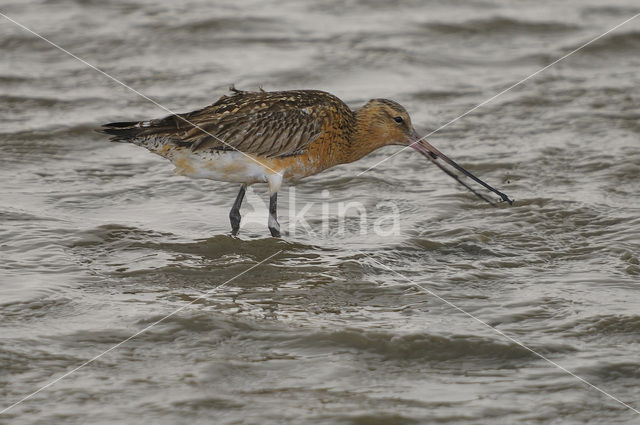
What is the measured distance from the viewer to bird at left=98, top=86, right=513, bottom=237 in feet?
24.8

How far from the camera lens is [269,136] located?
25.4ft

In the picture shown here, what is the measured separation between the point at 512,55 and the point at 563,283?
19.0 feet

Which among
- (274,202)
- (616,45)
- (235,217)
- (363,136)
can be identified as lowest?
(235,217)

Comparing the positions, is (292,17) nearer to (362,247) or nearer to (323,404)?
(362,247)

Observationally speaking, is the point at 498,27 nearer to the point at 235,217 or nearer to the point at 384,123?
the point at 384,123

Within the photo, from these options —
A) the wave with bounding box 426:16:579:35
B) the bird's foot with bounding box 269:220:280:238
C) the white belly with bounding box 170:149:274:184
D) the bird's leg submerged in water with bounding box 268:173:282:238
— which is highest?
the wave with bounding box 426:16:579:35

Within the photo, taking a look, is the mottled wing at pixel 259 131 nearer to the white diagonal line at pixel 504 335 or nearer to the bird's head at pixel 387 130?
the bird's head at pixel 387 130

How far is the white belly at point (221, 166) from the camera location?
756cm

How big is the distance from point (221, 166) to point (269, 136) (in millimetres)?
420

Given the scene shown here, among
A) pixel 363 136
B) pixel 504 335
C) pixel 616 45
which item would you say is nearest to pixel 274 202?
pixel 363 136

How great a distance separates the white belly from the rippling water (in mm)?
500

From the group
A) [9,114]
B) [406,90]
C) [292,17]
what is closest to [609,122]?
[406,90]

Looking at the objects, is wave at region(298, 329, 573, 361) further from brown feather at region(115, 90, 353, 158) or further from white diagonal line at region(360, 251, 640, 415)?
brown feather at region(115, 90, 353, 158)

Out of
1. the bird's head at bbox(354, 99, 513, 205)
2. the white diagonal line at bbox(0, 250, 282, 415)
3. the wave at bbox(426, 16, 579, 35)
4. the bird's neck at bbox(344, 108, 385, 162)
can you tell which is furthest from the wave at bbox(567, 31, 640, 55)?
the white diagonal line at bbox(0, 250, 282, 415)
